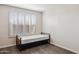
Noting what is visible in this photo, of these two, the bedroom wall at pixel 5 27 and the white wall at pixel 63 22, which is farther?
the bedroom wall at pixel 5 27

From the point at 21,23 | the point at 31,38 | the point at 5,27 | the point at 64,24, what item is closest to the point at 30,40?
the point at 31,38

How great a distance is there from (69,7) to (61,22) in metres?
0.41

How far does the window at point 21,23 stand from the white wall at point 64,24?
0.37m

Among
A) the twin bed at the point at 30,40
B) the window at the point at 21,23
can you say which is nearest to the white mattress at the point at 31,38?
the twin bed at the point at 30,40

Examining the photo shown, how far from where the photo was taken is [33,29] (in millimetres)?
1996

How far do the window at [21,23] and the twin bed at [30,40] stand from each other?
20 centimetres

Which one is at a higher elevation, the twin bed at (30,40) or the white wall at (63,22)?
the white wall at (63,22)

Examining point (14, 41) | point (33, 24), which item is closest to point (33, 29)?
point (33, 24)

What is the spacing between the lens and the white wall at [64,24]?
1.47 m

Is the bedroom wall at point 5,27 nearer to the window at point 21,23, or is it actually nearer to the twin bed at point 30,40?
the window at point 21,23

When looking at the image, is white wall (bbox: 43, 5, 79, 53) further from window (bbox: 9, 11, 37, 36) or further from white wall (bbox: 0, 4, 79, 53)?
window (bbox: 9, 11, 37, 36)

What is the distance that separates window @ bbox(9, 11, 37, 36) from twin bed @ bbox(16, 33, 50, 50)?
197 millimetres

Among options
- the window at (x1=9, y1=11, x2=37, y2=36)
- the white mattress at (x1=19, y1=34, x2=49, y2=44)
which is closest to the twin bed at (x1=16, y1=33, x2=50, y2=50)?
the white mattress at (x1=19, y1=34, x2=49, y2=44)

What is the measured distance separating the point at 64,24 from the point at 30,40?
1.02m
